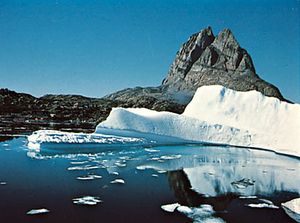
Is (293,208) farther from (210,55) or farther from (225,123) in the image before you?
(210,55)

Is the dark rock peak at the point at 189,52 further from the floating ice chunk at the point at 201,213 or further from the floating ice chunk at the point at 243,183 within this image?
the floating ice chunk at the point at 201,213

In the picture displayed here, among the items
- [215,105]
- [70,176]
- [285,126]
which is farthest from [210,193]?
[215,105]

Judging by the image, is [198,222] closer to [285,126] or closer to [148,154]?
[148,154]

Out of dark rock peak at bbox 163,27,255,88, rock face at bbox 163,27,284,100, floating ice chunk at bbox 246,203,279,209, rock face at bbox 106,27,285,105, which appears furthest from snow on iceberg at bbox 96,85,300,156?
dark rock peak at bbox 163,27,255,88

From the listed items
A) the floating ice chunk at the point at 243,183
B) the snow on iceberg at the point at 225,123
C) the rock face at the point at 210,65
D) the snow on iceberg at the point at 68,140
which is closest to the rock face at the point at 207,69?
the rock face at the point at 210,65

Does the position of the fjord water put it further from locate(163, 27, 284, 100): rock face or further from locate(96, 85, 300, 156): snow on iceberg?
locate(163, 27, 284, 100): rock face

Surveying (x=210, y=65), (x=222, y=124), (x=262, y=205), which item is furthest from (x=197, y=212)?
(x=210, y=65)
